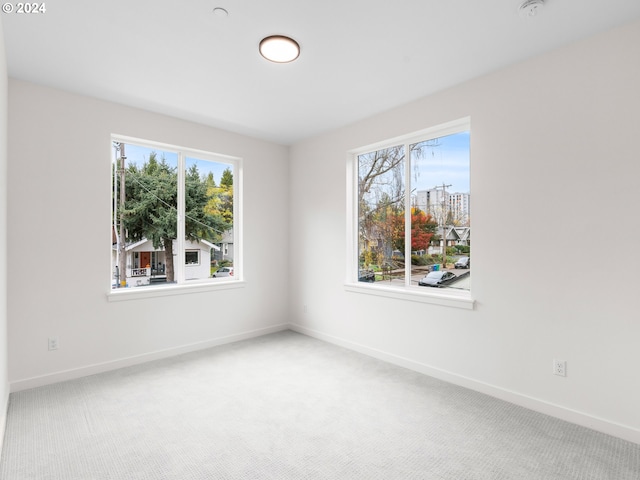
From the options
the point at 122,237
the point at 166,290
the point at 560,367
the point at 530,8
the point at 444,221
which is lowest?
the point at 560,367

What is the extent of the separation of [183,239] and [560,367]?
3.85 meters

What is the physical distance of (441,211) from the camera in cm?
339

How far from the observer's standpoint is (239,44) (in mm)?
2438

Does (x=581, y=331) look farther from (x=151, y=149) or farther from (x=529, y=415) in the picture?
Result: (x=151, y=149)

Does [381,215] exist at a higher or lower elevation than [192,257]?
higher

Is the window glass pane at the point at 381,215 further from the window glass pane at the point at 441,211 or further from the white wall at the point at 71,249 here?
the white wall at the point at 71,249

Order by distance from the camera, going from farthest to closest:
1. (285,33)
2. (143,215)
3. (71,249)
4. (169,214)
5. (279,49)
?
(169,214) → (143,215) → (71,249) → (279,49) → (285,33)

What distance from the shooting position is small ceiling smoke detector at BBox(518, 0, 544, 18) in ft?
6.54

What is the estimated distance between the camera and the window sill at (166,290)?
11.3 ft

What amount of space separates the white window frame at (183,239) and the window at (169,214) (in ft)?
0.04

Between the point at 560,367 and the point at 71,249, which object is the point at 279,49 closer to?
the point at 71,249

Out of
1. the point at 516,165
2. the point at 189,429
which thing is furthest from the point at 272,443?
the point at 516,165

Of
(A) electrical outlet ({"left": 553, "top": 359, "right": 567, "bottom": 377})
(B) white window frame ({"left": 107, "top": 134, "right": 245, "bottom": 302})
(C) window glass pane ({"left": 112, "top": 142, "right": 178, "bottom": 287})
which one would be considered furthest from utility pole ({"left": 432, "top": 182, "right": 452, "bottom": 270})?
(C) window glass pane ({"left": 112, "top": 142, "right": 178, "bottom": 287})
